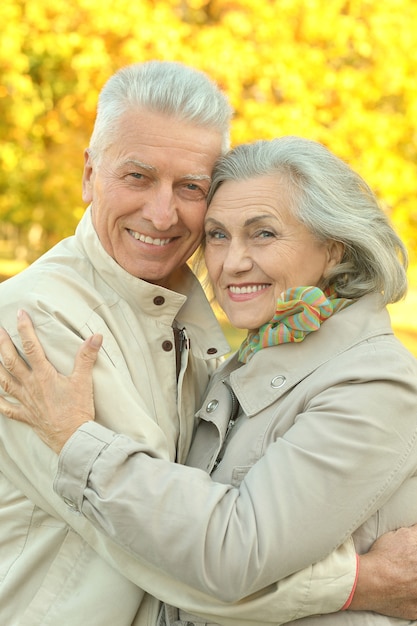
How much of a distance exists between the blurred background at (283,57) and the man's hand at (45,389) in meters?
7.07

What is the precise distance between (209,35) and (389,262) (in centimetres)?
716

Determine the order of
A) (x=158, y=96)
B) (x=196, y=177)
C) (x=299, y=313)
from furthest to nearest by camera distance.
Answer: (x=196, y=177) → (x=158, y=96) → (x=299, y=313)

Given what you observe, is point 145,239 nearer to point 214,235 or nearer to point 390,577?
point 214,235

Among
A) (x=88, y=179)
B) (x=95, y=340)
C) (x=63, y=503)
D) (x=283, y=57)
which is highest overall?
(x=88, y=179)

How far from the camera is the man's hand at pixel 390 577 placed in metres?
2.43

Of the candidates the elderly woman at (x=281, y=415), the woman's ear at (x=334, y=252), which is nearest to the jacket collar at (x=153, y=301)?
the elderly woman at (x=281, y=415)

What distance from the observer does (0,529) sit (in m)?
2.62

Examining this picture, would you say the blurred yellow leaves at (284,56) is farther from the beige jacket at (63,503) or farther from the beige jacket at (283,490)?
the beige jacket at (283,490)

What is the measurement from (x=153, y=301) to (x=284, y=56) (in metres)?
7.02

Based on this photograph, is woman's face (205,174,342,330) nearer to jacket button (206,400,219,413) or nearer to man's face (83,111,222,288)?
man's face (83,111,222,288)

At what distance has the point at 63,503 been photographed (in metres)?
2.47

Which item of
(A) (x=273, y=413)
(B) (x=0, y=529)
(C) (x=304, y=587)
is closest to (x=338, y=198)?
(A) (x=273, y=413)

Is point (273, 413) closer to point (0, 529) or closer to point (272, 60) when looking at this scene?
point (0, 529)

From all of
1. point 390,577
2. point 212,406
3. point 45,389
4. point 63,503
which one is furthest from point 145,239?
point 390,577
